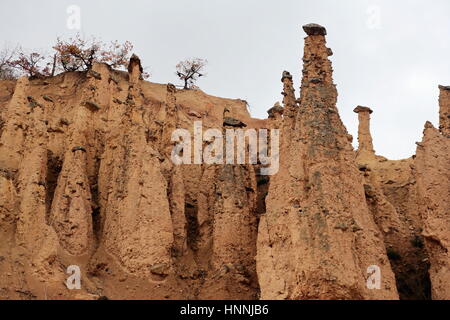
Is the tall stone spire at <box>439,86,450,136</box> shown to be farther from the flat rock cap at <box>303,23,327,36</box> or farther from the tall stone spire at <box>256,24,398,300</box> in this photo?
the flat rock cap at <box>303,23,327,36</box>

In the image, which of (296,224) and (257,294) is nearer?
(296,224)

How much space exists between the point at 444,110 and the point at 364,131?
38.6 ft

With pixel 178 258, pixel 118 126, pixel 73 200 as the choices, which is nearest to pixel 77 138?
pixel 118 126

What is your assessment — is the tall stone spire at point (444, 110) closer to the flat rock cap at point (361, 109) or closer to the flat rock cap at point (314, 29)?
the flat rock cap at point (314, 29)

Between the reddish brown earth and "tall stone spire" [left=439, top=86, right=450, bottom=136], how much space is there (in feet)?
0.17

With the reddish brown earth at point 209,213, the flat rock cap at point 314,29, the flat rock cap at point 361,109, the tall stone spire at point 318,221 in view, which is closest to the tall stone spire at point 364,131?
the flat rock cap at point 361,109

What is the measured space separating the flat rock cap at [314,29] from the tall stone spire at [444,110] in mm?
5082

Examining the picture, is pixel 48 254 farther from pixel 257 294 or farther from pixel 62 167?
pixel 257 294

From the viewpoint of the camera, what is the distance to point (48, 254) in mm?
18562

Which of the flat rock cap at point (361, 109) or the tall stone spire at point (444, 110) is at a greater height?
the flat rock cap at point (361, 109)

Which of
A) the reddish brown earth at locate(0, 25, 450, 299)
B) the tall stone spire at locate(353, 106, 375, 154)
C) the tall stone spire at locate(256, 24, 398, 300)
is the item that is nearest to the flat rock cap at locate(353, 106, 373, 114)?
the tall stone spire at locate(353, 106, 375, 154)

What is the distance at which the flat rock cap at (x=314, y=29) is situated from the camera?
22094mm

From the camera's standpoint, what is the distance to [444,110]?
77.7ft
